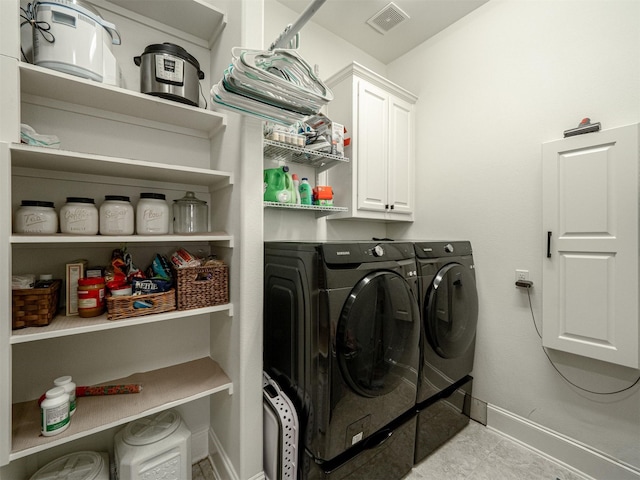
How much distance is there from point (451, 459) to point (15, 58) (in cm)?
285

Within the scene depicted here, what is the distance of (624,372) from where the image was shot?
4.97 feet

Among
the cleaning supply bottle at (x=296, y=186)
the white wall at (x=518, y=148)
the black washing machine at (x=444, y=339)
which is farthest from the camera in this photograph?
the cleaning supply bottle at (x=296, y=186)

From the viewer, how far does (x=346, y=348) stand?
1226 millimetres

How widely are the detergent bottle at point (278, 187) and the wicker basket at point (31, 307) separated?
117 centimetres

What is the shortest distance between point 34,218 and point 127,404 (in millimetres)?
903

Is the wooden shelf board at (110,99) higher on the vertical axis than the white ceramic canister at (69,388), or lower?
Answer: higher

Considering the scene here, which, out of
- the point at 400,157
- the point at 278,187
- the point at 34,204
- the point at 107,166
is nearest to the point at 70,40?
the point at 107,166

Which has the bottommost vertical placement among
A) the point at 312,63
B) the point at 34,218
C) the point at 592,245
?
the point at 592,245

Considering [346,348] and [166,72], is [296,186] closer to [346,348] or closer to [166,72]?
[166,72]

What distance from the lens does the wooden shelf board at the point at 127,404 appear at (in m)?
1.05

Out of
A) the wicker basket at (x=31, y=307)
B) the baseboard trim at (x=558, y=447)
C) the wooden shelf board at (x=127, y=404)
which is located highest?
the wicker basket at (x=31, y=307)

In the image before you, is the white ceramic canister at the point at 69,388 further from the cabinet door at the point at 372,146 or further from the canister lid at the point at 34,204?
the cabinet door at the point at 372,146

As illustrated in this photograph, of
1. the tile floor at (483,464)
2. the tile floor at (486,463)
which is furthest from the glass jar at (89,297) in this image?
the tile floor at (486,463)

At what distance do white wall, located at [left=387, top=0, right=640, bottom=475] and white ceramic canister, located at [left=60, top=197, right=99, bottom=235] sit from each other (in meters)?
2.32
